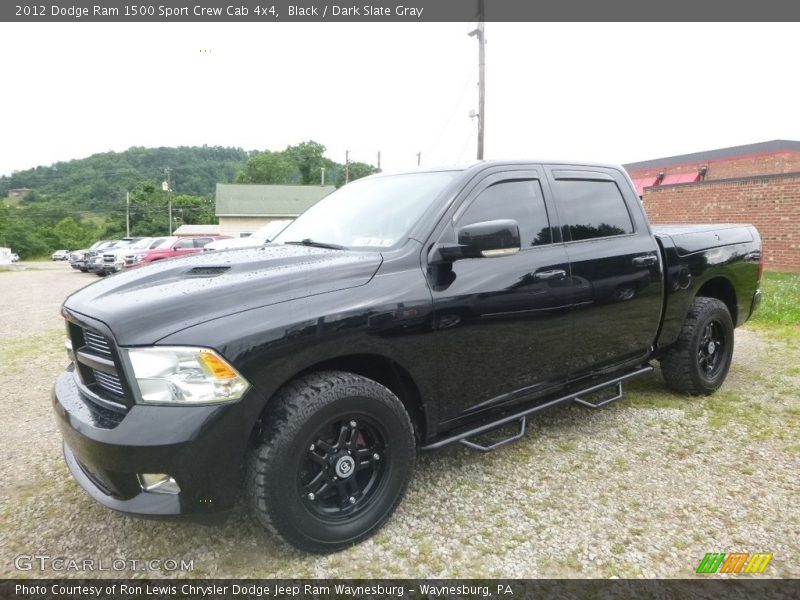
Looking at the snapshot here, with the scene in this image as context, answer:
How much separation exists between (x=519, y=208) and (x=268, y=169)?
89669 millimetres

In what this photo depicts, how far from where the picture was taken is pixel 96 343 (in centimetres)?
223

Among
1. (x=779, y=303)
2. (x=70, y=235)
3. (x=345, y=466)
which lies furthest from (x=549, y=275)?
(x=70, y=235)

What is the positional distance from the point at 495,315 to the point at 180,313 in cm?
159

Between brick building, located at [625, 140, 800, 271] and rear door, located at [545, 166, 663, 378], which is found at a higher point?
brick building, located at [625, 140, 800, 271]

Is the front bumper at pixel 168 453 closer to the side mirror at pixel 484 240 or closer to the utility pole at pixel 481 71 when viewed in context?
the side mirror at pixel 484 240

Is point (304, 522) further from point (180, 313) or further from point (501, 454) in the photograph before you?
point (501, 454)

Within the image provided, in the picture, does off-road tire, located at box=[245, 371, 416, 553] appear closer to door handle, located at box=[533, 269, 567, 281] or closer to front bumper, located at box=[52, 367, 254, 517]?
front bumper, located at box=[52, 367, 254, 517]

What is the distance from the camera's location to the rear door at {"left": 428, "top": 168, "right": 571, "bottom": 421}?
8.79 ft

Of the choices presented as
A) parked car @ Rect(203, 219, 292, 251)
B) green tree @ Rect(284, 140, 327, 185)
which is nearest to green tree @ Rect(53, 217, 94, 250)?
green tree @ Rect(284, 140, 327, 185)

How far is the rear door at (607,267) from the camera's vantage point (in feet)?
10.9

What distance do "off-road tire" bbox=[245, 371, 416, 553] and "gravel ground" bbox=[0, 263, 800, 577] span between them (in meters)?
0.17

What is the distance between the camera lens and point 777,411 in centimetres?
410

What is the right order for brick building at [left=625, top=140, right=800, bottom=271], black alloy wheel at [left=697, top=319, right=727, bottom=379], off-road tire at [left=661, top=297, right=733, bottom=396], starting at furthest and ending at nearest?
brick building at [left=625, top=140, right=800, bottom=271] → black alloy wheel at [left=697, top=319, right=727, bottom=379] → off-road tire at [left=661, top=297, right=733, bottom=396]

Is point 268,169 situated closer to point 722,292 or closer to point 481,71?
point 481,71
